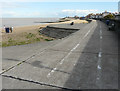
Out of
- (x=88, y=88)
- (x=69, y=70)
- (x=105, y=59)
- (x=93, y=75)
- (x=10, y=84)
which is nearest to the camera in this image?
(x=88, y=88)

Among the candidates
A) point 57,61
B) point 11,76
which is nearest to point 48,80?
point 11,76

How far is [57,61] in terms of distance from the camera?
704 cm

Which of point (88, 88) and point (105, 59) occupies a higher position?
point (105, 59)

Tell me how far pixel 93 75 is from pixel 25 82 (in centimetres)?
279

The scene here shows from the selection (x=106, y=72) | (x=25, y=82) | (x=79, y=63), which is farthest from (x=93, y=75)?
(x=25, y=82)

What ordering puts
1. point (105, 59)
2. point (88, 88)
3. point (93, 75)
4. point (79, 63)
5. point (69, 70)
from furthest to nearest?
point (105, 59)
point (79, 63)
point (69, 70)
point (93, 75)
point (88, 88)

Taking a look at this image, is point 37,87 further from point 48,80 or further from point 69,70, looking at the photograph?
point 69,70

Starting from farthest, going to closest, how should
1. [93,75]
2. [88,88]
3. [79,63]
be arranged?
[79,63]
[93,75]
[88,88]

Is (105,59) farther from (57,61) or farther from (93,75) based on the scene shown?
(57,61)

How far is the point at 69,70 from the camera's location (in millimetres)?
5793

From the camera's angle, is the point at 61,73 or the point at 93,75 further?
the point at 61,73

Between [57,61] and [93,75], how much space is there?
7.88 feet

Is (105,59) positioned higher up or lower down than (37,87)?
higher up

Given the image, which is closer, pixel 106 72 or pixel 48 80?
pixel 48 80
